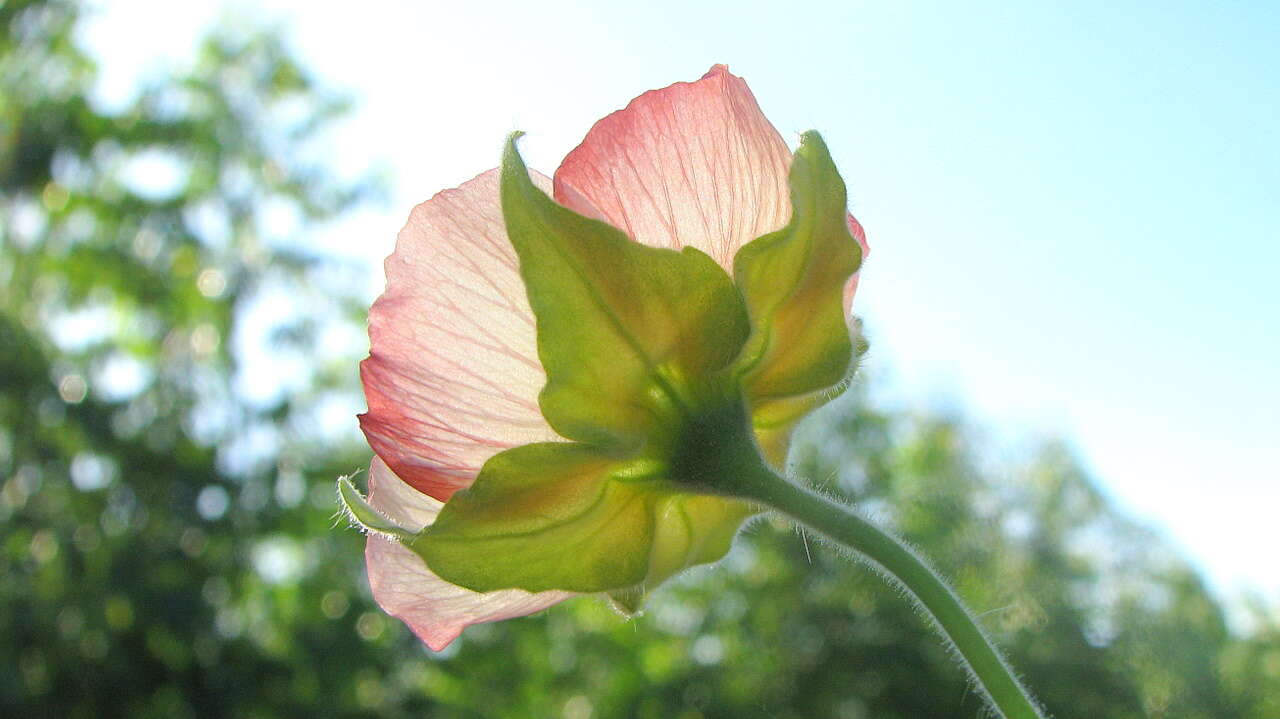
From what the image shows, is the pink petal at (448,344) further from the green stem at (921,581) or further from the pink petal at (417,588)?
the green stem at (921,581)

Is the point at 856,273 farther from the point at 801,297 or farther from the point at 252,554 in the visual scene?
the point at 252,554

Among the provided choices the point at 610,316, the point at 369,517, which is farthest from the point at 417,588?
the point at 610,316

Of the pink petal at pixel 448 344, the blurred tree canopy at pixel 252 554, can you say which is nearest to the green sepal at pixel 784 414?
the pink petal at pixel 448 344

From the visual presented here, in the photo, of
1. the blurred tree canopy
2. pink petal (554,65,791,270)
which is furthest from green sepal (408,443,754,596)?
the blurred tree canopy

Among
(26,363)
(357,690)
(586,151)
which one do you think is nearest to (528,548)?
(586,151)

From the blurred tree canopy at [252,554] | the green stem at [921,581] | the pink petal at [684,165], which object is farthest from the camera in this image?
the blurred tree canopy at [252,554]

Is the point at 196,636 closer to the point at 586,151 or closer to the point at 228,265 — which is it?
the point at 228,265
